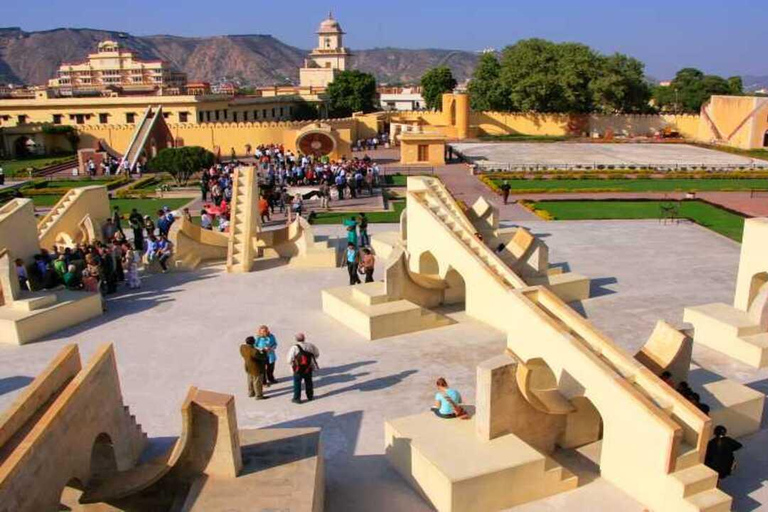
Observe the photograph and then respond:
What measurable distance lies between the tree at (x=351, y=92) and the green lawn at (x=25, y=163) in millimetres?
33979

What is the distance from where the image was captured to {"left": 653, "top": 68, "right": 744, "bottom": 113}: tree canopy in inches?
3081

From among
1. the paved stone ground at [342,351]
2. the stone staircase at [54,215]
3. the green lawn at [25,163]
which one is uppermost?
the stone staircase at [54,215]

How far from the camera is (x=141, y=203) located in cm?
2695

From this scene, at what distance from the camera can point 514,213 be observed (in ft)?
79.8

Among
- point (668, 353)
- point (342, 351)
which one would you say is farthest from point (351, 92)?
point (668, 353)

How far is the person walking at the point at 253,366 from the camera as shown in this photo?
31.5ft

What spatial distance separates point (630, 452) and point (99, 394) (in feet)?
19.0

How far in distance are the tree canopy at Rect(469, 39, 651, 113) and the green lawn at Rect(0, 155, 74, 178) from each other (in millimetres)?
34113

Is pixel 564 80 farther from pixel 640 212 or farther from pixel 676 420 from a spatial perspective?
pixel 676 420

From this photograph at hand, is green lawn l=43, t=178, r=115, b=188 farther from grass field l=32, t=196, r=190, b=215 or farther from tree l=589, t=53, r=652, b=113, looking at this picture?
tree l=589, t=53, r=652, b=113

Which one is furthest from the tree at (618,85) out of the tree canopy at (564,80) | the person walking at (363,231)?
the person walking at (363,231)

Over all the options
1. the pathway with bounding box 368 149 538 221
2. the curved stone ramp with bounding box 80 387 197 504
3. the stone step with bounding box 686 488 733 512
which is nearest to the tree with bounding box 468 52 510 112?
the pathway with bounding box 368 149 538 221

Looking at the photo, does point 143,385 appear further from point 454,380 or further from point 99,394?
point 454,380

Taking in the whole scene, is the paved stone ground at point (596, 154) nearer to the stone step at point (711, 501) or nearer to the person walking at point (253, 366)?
the person walking at point (253, 366)
